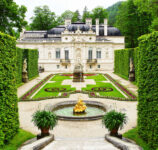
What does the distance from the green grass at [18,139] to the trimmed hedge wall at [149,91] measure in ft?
16.6

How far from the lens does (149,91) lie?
311 inches

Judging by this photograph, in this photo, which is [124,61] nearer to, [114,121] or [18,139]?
[114,121]

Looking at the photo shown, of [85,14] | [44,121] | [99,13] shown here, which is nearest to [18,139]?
[44,121]

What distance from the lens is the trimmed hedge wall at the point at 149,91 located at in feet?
24.0

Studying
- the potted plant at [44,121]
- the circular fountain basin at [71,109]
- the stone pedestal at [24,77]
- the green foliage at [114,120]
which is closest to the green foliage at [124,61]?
the stone pedestal at [24,77]

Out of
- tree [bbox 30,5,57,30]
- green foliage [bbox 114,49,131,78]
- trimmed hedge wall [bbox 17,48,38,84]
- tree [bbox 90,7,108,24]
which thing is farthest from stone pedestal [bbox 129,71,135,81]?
tree [bbox 30,5,57,30]

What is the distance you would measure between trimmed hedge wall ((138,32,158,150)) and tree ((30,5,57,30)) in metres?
59.9

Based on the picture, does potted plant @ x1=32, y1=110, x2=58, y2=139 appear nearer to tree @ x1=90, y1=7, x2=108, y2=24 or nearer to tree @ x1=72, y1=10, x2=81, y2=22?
tree @ x1=90, y1=7, x2=108, y2=24

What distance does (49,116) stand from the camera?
8258mm

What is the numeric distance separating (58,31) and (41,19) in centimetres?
1761

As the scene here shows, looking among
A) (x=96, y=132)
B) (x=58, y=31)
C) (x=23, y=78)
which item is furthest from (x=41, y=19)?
(x=96, y=132)

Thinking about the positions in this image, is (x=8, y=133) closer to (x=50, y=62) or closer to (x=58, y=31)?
(x=50, y=62)

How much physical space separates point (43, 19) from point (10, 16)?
38.4 metres

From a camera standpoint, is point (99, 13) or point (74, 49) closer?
point (74, 49)
